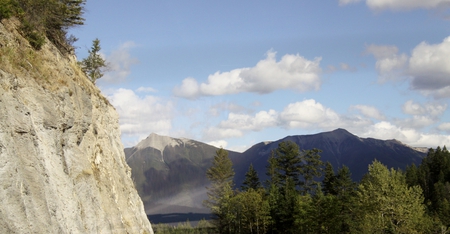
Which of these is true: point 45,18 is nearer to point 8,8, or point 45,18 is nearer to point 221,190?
point 8,8

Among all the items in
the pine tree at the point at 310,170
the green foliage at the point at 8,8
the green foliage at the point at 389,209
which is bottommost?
the green foliage at the point at 389,209

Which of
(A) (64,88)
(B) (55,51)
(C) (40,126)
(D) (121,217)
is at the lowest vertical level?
(D) (121,217)

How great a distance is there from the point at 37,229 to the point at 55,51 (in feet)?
47.0

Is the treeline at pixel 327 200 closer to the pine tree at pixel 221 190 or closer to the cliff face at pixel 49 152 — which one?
the pine tree at pixel 221 190

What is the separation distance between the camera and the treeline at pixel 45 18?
22953 millimetres

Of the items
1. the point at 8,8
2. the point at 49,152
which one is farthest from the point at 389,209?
the point at 8,8

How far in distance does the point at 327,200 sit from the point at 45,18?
1429 inches

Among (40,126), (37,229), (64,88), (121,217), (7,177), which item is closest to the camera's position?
(7,177)

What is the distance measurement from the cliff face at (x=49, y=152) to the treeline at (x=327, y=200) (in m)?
25.5

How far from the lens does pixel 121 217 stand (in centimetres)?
3056

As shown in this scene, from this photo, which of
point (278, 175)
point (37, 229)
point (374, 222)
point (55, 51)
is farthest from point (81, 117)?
point (278, 175)

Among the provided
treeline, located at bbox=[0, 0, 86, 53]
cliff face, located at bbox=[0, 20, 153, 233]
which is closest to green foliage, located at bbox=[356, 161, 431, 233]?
cliff face, located at bbox=[0, 20, 153, 233]

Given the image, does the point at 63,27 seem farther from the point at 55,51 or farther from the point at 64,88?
the point at 64,88

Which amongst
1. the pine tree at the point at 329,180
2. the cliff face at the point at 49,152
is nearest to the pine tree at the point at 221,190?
the pine tree at the point at 329,180
